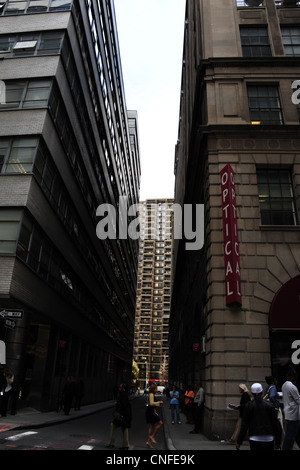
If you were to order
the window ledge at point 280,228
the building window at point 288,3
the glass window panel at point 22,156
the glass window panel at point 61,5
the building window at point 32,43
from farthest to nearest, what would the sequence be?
the glass window panel at point 61,5
the building window at point 32,43
the building window at point 288,3
the glass window panel at point 22,156
the window ledge at point 280,228

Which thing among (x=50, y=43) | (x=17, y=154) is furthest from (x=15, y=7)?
(x=17, y=154)

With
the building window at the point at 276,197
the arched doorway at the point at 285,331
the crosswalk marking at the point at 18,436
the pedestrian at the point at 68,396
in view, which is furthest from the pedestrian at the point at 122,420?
the pedestrian at the point at 68,396

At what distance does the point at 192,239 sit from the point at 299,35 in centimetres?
1359

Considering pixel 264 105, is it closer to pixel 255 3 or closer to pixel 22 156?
pixel 255 3

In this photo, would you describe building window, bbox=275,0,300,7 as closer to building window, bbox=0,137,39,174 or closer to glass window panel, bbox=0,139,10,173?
building window, bbox=0,137,39,174

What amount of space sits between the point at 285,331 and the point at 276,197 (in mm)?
5911

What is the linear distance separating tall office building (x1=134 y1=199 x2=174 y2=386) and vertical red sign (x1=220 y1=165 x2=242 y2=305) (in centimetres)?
12478

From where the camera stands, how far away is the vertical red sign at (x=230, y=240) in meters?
12.8

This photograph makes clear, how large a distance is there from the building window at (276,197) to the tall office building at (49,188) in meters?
11.2

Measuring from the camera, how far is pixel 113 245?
43.1 meters

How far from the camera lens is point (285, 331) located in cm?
1277

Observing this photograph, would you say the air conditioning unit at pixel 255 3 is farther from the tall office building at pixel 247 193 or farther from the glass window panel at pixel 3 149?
the glass window panel at pixel 3 149

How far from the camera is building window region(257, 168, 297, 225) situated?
14.9 metres
